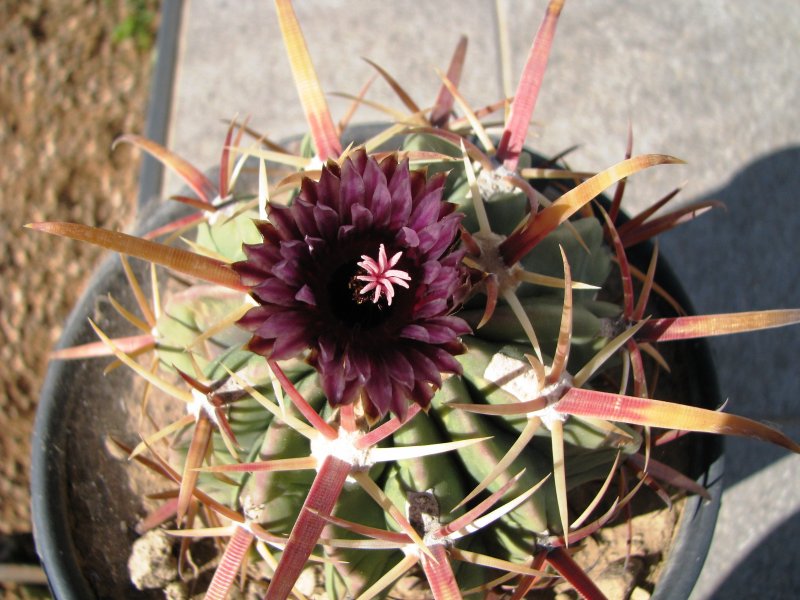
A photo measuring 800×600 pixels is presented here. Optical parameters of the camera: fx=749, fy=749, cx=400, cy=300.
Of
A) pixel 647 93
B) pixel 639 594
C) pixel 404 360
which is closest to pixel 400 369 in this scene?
pixel 404 360

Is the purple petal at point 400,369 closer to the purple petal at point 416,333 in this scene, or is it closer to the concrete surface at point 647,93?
the purple petal at point 416,333

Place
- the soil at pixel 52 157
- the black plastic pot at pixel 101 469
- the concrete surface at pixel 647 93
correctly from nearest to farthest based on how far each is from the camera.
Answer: the black plastic pot at pixel 101 469
the concrete surface at pixel 647 93
the soil at pixel 52 157

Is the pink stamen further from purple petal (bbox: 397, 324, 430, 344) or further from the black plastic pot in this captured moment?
the black plastic pot

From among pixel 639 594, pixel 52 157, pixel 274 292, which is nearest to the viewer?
pixel 274 292

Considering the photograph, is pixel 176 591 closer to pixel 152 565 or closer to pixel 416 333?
pixel 152 565

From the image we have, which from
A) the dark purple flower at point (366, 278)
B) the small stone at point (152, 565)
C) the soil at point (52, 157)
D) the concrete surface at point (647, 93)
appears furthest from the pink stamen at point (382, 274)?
the soil at point (52, 157)

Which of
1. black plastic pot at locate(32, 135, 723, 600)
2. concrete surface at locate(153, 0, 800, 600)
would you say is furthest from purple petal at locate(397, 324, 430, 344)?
concrete surface at locate(153, 0, 800, 600)
